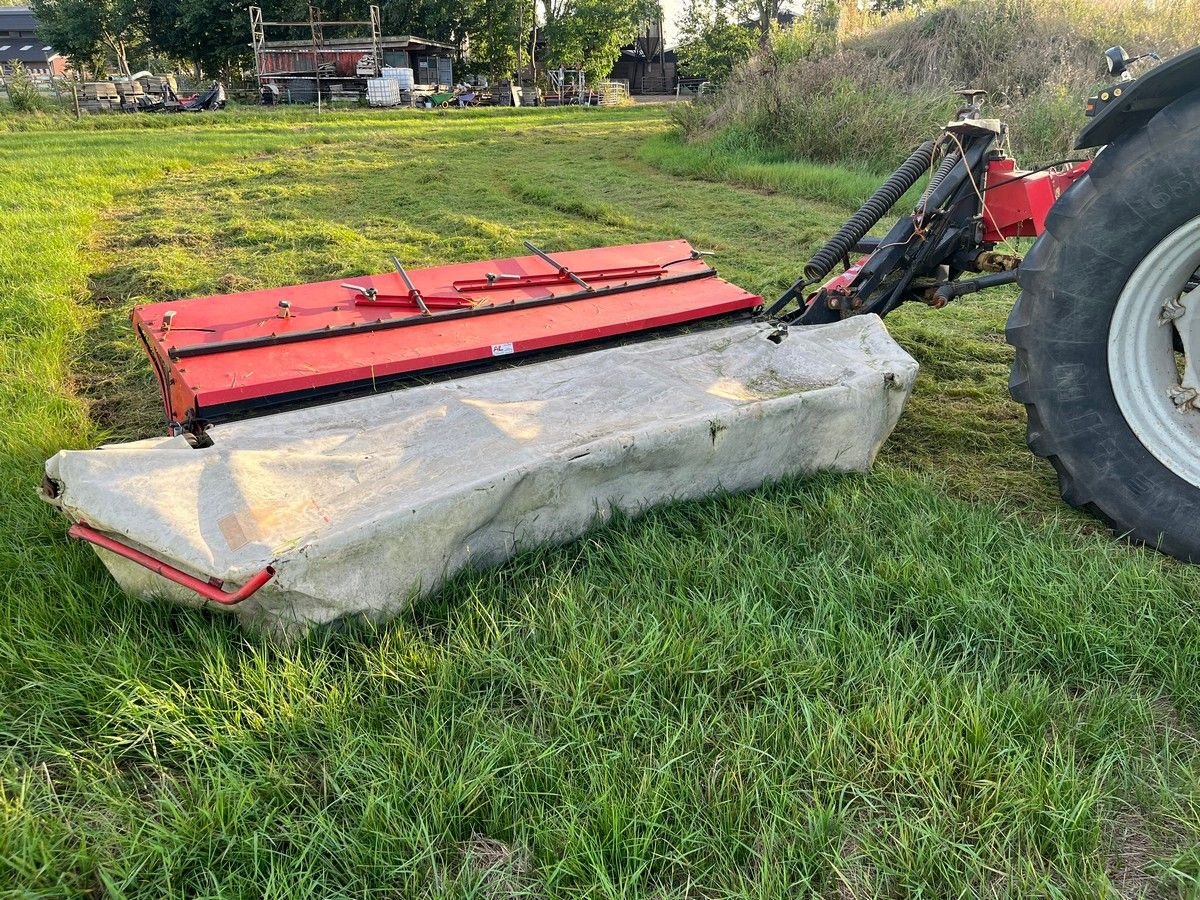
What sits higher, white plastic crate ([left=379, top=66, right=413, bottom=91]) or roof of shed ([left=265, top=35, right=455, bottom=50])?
roof of shed ([left=265, top=35, right=455, bottom=50])

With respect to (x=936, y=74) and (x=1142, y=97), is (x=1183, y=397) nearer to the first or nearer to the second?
(x=1142, y=97)

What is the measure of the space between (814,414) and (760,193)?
22.2 ft

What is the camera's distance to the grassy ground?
4.32 feet

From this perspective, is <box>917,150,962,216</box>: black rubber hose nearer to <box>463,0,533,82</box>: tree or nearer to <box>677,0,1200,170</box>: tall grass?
<box>677,0,1200,170</box>: tall grass

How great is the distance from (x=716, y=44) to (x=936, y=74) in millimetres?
16706

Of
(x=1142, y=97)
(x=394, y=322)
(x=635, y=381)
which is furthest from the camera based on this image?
(x=394, y=322)

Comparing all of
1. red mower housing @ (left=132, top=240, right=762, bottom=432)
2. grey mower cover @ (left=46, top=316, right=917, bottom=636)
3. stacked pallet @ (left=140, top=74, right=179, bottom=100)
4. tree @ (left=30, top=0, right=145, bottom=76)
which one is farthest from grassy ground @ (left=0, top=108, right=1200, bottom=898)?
tree @ (left=30, top=0, right=145, bottom=76)

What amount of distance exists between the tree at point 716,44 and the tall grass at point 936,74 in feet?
38.2

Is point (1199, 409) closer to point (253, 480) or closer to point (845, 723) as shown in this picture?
point (845, 723)

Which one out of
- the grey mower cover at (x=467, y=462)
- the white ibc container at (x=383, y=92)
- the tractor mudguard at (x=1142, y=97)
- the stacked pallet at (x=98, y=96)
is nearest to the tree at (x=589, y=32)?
the white ibc container at (x=383, y=92)

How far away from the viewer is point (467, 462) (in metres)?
2.04

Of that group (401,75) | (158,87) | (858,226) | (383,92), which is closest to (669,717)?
(858,226)

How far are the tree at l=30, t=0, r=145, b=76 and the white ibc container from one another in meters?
13.1

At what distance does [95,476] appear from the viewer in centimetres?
179
